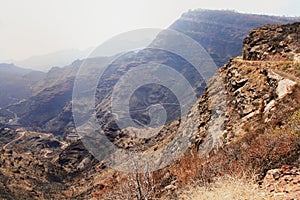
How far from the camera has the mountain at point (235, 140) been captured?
6.56 m

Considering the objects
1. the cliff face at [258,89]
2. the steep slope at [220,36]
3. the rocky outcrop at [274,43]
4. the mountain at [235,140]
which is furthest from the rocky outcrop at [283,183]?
the steep slope at [220,36]

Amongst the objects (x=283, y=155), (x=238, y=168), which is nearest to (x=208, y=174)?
(x=238, y=168)

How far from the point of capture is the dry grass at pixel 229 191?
17.1 ft

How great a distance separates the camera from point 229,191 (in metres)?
5.55

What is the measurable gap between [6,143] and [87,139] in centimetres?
3397

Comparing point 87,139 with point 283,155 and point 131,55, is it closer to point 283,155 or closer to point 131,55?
point 283,155

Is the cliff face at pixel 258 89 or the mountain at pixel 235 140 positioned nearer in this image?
the mountain at pixel 235 140

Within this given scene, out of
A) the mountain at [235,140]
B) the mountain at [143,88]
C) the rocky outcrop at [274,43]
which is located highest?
the rocky outcrop at [274,43]

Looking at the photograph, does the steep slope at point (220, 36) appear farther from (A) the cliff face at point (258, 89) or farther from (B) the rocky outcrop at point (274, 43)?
(A) the cliff face at point (258, 89)

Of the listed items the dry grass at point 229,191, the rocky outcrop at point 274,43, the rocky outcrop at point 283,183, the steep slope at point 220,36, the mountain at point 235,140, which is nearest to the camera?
the rocky outcrop at point 283,183

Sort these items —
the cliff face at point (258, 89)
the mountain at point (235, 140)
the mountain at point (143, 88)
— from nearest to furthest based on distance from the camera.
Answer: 1. the mountain at point (235, 140)
2. the cliff face at point (258, 89)
3. the mountain at point (143, 88)

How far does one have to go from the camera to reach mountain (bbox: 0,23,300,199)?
656 cm

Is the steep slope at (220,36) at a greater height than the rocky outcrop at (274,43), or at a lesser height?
lesser

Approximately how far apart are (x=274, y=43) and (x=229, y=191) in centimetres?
1594
